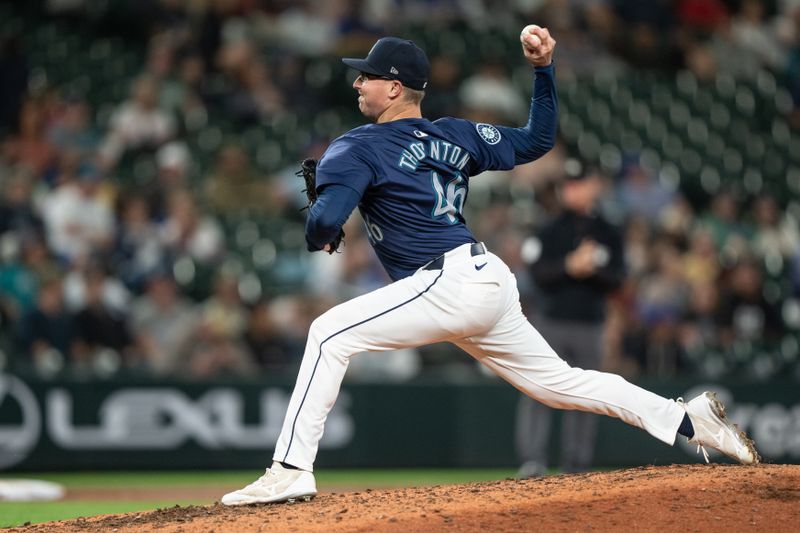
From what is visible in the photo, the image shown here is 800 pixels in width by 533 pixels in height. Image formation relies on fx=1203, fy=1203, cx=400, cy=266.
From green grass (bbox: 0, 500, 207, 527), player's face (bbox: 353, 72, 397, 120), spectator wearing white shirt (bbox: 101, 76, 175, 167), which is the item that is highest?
spectator wearing white shirt (bbox: 101, 76, 175, 167)

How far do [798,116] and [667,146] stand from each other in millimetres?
2376

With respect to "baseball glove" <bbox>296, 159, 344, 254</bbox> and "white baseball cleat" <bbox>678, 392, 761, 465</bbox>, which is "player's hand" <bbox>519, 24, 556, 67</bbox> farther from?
"white baseball cleat" <bbox>678, 392, 761, 465</bbox>

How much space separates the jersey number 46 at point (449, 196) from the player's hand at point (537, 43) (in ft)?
2.13

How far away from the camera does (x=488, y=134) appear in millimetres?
5395

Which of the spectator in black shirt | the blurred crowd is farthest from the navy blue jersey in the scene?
the blurred crowd

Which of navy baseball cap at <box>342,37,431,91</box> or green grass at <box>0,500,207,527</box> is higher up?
navy baseball cap at <box>342,37,431,91</box>

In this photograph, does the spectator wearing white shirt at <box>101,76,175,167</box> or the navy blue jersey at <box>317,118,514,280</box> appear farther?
the spectator wearing white shirt at <box>101,76,175,167</box>

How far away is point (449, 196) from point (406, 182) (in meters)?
0.27

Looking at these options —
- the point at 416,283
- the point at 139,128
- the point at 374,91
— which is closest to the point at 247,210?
the point at 139,128

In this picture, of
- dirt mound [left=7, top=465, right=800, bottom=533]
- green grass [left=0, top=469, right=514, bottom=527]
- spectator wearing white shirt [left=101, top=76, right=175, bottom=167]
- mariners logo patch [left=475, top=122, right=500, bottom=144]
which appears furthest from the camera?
spectator wearing white shirt [left=101, top=76, right=175, bottom=167]

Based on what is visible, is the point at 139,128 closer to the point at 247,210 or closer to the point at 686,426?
the point at 247,210

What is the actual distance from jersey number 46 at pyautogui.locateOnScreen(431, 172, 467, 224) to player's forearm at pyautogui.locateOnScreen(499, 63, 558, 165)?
0.37m

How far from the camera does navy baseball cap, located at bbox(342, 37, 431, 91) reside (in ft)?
16.8

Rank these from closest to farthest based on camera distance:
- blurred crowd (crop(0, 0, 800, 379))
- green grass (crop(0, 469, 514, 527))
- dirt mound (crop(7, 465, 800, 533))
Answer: dirt mound (crop(7, 465, 800, 533))
green grass (crop(0, 469, 514, 527))
blurred crowd (crop(0, 0, 800, 379))
